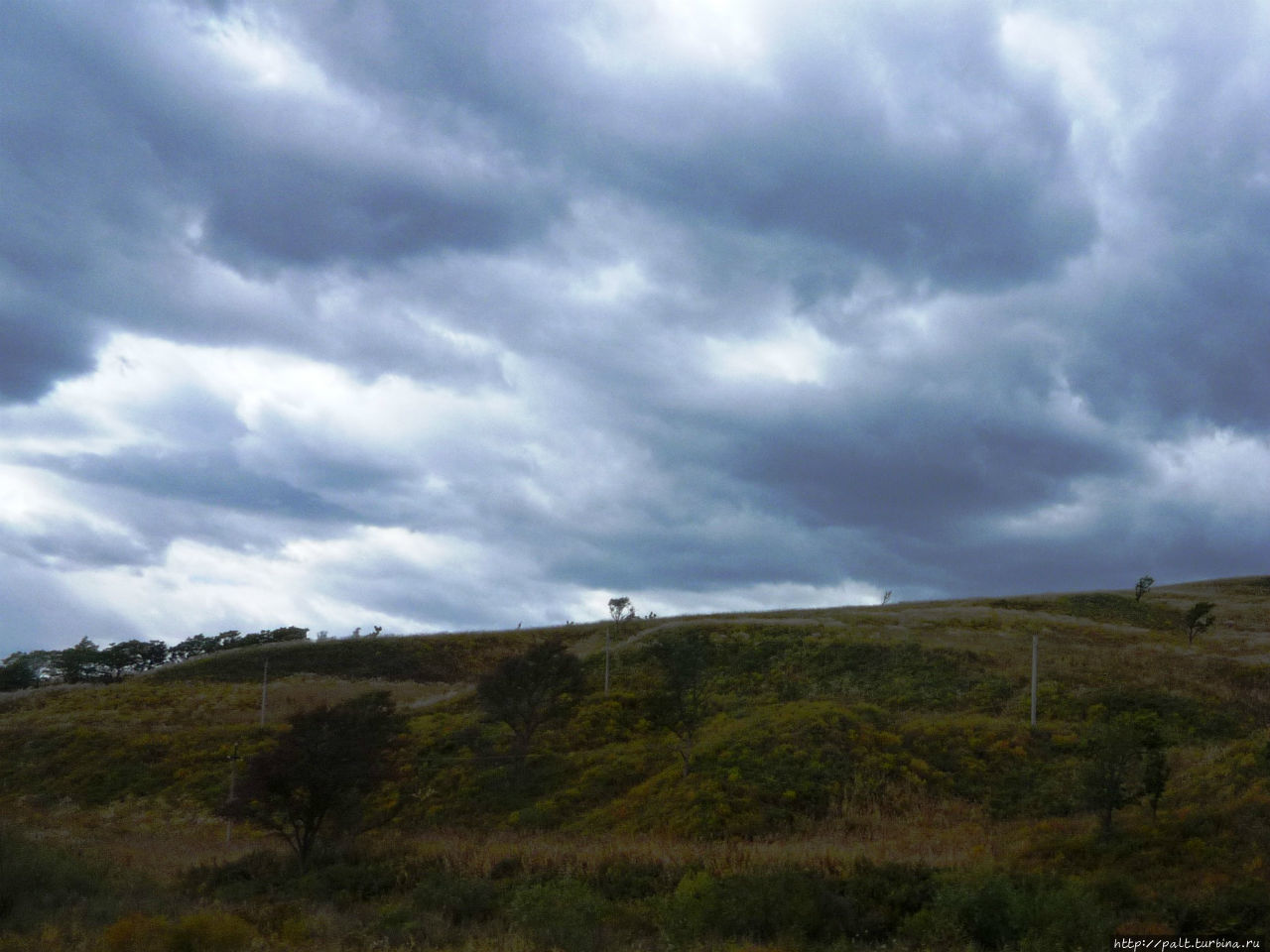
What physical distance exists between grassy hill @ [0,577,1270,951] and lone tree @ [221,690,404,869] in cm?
125

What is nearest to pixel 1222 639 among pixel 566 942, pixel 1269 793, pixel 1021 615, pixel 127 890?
pixel 1021 615

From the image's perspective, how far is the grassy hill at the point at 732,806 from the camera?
1739 cm

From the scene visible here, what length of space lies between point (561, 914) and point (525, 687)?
25388 millimetres

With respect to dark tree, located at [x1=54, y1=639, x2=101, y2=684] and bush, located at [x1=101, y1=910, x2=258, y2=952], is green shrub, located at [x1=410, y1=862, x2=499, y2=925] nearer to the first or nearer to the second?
bush, located at [x1=101, y1=910, x2=258, y2=952]

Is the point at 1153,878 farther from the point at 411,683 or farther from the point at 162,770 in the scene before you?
the point at 411,683

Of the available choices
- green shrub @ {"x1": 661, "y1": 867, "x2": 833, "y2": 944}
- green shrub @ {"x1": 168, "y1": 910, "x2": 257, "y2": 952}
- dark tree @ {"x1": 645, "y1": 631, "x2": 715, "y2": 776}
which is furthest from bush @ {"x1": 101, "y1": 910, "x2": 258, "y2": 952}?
dark tree @ {"x1": 645, "y1": 631, "x2": 715, "y2": 776}

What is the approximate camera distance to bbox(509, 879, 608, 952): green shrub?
15.7 metres

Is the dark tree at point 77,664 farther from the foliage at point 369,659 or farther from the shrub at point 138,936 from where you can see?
the shrub at point 138,936

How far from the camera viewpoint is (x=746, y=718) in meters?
41.4

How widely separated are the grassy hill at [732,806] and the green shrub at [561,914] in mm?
119

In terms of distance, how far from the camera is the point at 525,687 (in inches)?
1681

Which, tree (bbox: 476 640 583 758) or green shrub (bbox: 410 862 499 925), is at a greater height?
tree (bbox: 476 640 583 758)

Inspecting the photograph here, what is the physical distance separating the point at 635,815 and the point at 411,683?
4287 centimetres

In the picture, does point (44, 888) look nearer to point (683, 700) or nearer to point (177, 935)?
point (177, 935)
